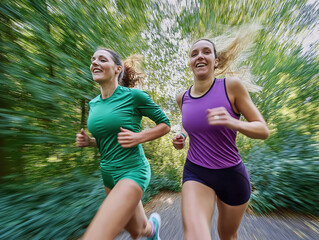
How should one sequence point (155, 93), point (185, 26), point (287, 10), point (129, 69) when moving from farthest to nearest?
point (155, 93)
point (185, 26)
point (287, 10)
point (129, 69)

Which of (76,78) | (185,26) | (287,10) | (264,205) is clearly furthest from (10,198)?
(287,10)

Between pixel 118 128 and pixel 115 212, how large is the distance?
0.65 metres

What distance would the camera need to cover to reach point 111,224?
1059 mm

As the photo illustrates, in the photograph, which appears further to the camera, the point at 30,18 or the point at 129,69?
the point at 129,69

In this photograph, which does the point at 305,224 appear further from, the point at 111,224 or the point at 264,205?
the point at 111,224

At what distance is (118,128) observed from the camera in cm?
143

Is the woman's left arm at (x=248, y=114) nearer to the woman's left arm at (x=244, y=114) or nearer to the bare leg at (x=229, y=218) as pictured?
the woman's left arm at (x=244, y=114)

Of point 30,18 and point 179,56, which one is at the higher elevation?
point 179,56

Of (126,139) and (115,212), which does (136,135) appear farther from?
(115,212)

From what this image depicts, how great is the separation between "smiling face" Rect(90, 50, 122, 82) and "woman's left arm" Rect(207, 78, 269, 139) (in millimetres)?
1041

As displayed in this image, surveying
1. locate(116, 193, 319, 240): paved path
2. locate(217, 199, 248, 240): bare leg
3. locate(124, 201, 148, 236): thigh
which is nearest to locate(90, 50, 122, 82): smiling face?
locate(124, 201, 148, 236): thigh

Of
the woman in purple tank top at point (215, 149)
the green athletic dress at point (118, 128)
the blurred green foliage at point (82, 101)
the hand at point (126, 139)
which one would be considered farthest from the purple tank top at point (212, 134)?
the blurred green foliage at point (82, 101)

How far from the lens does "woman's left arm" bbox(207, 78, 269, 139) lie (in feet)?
3.40

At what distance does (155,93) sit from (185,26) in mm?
2652
